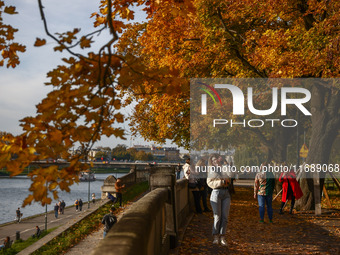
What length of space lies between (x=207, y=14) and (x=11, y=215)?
259ft

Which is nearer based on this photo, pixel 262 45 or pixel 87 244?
pixel 87 244

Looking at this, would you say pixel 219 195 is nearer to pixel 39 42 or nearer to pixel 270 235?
pixel 270 235

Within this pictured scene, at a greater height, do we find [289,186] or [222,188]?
[222,188]

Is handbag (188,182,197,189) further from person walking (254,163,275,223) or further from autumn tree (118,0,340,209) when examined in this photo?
autumn tree (118,0,340,209)

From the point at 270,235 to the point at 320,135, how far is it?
6.90 meters

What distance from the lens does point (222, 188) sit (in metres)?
8.58

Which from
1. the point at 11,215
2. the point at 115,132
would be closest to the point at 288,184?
the point at 115,132

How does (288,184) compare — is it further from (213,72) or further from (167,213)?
(167,213)

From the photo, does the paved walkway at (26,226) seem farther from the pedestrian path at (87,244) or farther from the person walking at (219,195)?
the person walking at (219,195)

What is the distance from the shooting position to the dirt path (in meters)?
8.70

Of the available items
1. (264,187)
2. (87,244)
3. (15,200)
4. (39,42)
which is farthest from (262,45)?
(15,200)

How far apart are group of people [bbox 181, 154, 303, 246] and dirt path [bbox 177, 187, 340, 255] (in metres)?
0.43

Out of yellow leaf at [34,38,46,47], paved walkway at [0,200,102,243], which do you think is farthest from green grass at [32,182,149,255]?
paved walkway at [0,200,102,243]

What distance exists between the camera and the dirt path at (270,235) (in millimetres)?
8695
